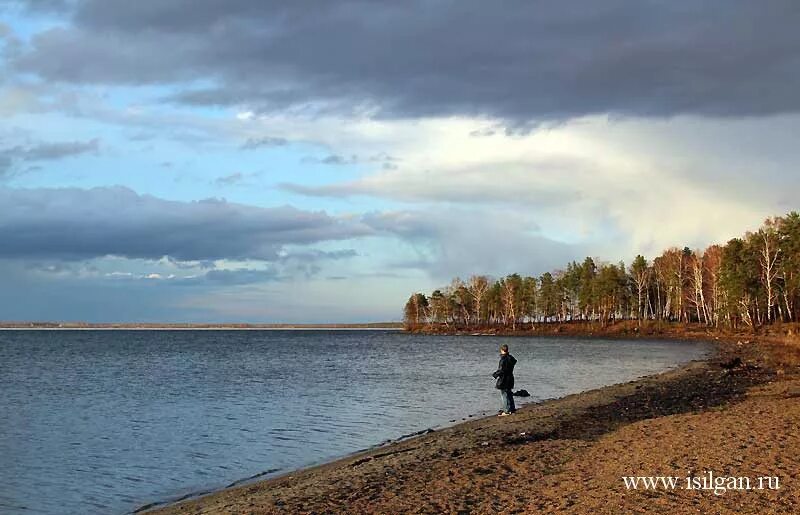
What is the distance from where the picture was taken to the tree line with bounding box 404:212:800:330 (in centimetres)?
10531

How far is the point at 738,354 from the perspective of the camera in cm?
6216

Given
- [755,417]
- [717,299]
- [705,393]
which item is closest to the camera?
[755,417]

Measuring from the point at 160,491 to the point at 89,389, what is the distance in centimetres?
3583

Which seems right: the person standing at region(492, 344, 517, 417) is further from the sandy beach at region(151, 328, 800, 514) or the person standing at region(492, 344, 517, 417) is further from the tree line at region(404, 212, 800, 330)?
the tree line at region(404, 212, 800, 330)

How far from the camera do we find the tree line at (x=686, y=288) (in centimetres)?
10531

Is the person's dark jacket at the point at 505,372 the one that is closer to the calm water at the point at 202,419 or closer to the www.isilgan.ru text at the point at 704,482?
the calm water at the point at 202,419

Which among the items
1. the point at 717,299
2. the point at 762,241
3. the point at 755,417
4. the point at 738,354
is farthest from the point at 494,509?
the point at 717,299

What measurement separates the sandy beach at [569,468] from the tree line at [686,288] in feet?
273

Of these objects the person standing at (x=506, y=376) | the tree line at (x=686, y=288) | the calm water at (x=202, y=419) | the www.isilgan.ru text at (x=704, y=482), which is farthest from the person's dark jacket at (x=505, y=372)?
the tree line at (x=686, y=288)

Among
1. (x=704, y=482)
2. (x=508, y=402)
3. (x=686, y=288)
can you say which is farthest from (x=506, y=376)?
(x=686, y=288)

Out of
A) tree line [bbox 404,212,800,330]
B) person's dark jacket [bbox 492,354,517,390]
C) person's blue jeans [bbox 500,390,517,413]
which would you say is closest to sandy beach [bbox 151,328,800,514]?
person's blue jeans [bbox 500,390,517,413]

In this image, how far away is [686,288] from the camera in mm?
141125

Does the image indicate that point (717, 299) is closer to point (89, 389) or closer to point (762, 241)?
point (762, 241)

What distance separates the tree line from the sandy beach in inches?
3278
